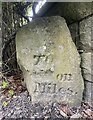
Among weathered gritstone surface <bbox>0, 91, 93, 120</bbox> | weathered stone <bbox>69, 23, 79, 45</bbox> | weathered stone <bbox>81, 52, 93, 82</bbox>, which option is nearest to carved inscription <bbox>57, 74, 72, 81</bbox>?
weathered stone <bbox>81, 52, 93, 82</bbox>

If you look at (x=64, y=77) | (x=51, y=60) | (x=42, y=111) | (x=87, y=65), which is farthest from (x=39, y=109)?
(x=87, y=65)

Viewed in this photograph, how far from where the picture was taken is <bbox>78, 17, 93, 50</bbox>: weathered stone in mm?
1196

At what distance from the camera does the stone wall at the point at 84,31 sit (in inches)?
46.5

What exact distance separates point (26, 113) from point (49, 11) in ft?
5.43

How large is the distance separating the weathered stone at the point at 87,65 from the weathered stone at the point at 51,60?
0.39ft

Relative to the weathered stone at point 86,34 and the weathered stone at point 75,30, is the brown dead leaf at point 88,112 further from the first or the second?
the weathered stone at point 75,30

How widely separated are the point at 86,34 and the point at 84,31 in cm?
5

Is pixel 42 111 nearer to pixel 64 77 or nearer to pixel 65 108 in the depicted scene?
pixel 65 108

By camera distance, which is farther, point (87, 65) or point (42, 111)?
point (87, 65)

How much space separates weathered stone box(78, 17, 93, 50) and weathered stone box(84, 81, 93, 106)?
514mm

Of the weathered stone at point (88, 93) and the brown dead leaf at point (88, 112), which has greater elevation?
the weathered stone at point (88, 93)

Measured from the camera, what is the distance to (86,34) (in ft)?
4.06

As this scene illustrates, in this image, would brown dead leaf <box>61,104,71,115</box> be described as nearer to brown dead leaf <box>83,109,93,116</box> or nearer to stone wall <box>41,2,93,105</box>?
brown dead leaf <box>83,109,93,116</box>

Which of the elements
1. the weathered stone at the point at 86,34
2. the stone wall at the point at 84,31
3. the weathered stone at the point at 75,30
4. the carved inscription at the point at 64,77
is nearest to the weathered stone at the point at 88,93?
the stone wall at the point at 84,31
